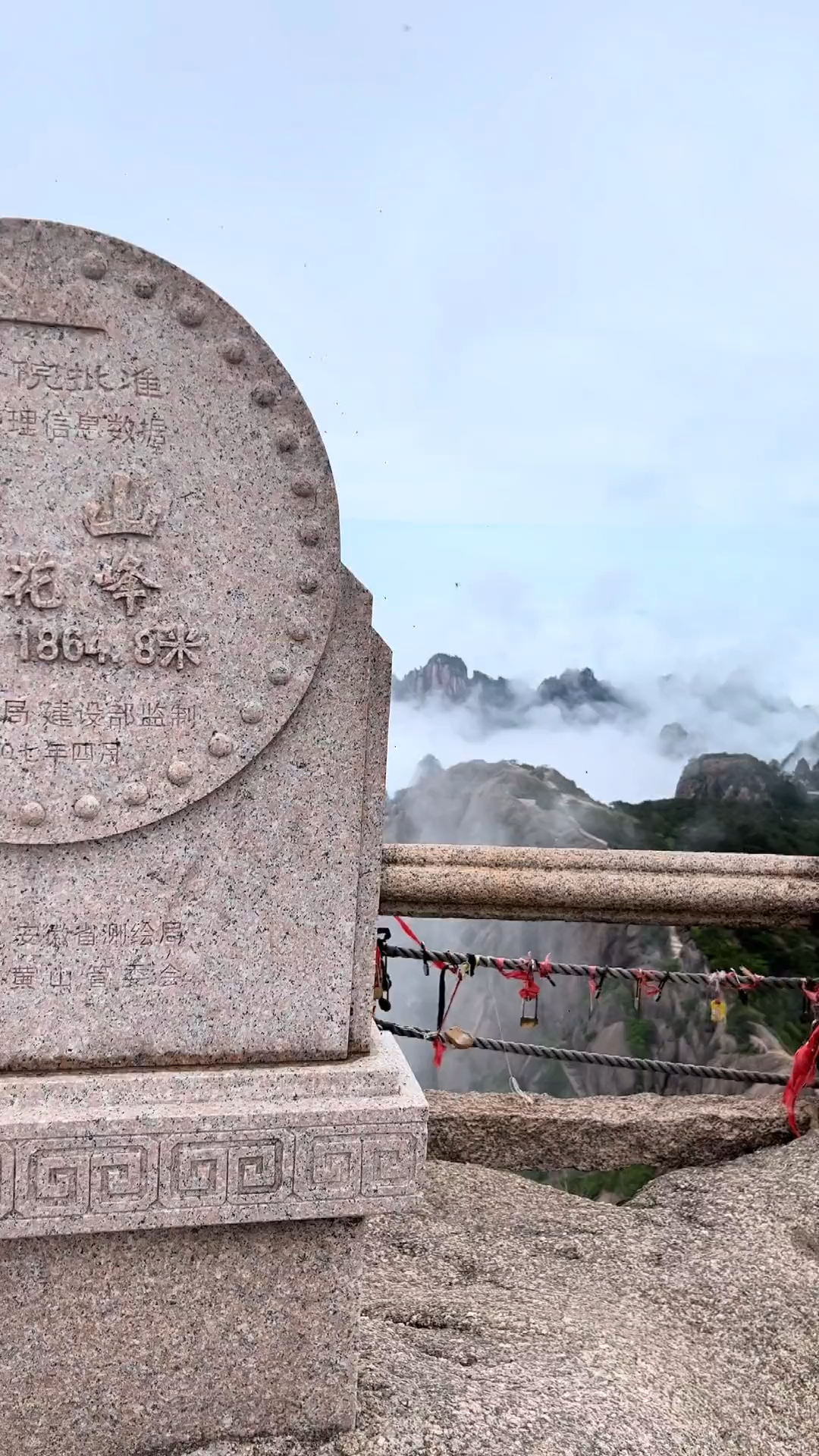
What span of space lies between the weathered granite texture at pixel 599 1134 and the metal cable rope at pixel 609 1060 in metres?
0.09

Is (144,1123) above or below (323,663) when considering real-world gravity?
below

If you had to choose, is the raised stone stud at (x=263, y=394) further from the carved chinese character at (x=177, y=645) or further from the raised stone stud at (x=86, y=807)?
the raised stone stud at (x=86, y=807)

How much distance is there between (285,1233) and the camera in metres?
1.74

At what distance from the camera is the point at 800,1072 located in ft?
9.47

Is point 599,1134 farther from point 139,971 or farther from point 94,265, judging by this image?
point 94,265

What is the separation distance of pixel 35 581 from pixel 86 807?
370 millimetres

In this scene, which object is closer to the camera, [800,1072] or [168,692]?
[168,692]

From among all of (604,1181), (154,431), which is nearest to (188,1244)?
(154,431)

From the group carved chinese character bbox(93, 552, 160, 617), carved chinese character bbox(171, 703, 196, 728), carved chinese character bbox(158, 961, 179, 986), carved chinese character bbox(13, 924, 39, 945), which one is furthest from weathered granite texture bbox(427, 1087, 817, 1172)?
carved chinese character bbox(93, 552, 160, 617)

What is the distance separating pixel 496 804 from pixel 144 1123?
262 centimetres

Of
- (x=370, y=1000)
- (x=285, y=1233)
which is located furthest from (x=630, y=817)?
(x=285, y=1233)

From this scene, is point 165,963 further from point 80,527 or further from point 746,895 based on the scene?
point 746,895

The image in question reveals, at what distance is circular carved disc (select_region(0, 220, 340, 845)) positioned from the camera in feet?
5.18

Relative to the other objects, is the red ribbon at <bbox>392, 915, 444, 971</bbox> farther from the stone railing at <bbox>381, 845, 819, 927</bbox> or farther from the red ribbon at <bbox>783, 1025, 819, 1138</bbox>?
the red ribbon at <bbox>783, 1025, 819, 1138</bbox>
